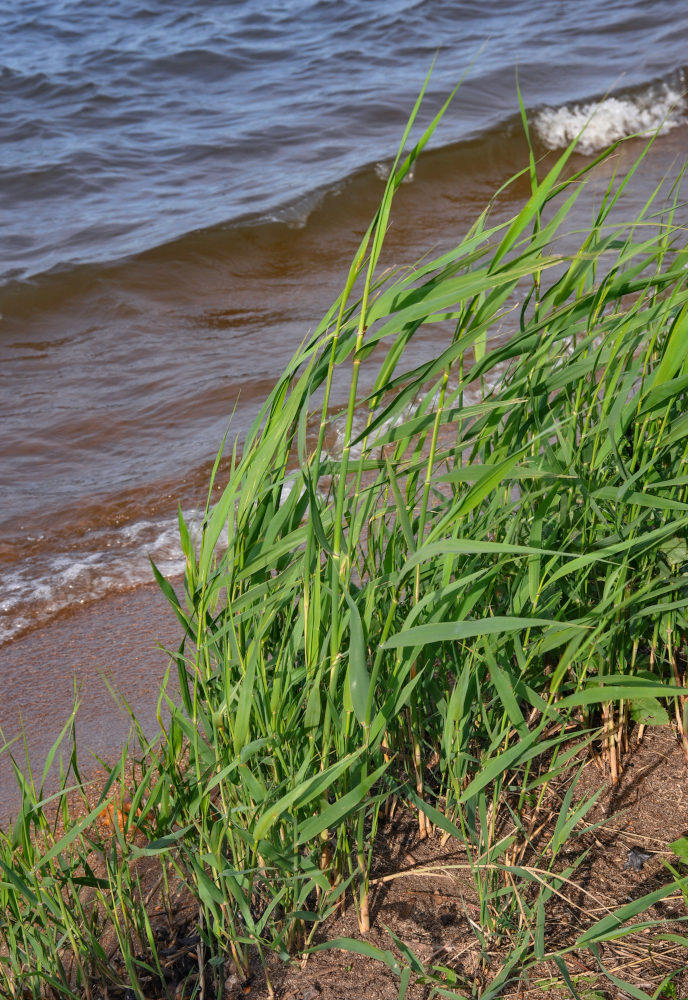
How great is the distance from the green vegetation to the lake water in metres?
1.40

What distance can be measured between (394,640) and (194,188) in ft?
25.2

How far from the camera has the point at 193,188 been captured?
8.29m

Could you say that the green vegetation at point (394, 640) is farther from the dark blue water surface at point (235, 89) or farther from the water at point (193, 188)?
the dark blue water surface at point (235, 89)

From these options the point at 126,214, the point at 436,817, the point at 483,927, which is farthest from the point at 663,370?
the point at 126,214

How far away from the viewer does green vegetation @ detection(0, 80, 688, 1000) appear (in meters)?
1.36

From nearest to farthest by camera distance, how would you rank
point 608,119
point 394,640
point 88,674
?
1. point 394,640
2. point 88,674
3. point 608,119

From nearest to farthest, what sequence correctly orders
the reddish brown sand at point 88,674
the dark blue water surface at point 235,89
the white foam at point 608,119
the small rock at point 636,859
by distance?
the small rock at point 636,859 → the reddish brown sand at point 88,674 → the dark blue water surface at point 235,89 → the white foam at point 608,119

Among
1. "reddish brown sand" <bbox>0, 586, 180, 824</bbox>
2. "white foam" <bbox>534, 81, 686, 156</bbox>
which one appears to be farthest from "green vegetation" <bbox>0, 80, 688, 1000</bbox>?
"white foam" <bbox>534, 81, 686, 156</bbox>

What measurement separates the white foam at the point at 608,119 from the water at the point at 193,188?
3 centimetres

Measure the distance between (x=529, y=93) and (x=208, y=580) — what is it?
33.3ft

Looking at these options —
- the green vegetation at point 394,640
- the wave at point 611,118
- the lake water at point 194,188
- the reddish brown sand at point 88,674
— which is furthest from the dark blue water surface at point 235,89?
the green vegetation at point 394,640

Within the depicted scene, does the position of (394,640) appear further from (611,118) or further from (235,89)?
(235,89)

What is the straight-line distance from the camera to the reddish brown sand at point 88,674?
245cm

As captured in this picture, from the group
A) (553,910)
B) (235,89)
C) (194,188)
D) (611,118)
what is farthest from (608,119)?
(553,910)
